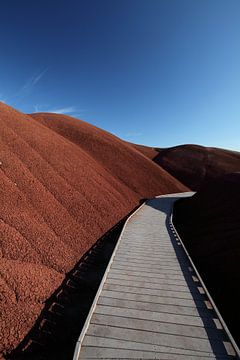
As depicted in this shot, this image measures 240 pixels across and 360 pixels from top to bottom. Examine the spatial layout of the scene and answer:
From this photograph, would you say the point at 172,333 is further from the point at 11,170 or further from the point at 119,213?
the point at 119,213

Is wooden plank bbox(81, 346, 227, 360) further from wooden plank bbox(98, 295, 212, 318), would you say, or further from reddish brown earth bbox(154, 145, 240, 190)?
reddish brown earth bbox(154, 145, 240, 190)

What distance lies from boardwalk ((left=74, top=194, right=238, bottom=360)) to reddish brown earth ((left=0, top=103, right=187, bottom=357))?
7.51 ft

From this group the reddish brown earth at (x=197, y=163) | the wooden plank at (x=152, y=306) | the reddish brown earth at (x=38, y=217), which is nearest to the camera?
the wooden plank at (x=152, y=306)

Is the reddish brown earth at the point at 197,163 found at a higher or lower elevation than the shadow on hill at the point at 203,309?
higher

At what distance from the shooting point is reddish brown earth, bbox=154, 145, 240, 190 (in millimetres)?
65581

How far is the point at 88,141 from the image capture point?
4206 centimetres

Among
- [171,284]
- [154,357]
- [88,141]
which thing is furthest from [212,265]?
[88,141]

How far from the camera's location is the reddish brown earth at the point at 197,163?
65581 mm

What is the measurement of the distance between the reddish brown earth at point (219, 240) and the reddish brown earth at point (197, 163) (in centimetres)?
3571

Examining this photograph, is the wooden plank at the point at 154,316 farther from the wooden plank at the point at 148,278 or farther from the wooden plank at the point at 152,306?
the wooden plank at the point at 148,278

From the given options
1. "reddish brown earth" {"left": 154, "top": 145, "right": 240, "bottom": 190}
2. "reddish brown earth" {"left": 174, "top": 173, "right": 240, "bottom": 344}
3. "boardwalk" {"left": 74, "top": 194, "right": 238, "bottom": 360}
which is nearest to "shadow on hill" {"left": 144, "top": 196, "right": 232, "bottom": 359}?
"boardwalk" {"left": 74, "top": 194, "right": 238, "bottom": 360}

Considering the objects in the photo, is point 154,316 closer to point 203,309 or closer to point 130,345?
point 130,345

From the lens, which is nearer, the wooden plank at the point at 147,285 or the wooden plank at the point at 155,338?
the wooden plank at the point at 155,338

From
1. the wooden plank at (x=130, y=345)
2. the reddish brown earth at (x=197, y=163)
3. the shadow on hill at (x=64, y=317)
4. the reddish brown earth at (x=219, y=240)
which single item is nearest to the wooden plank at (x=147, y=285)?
the shadow on hill at (x=64, y=317)
